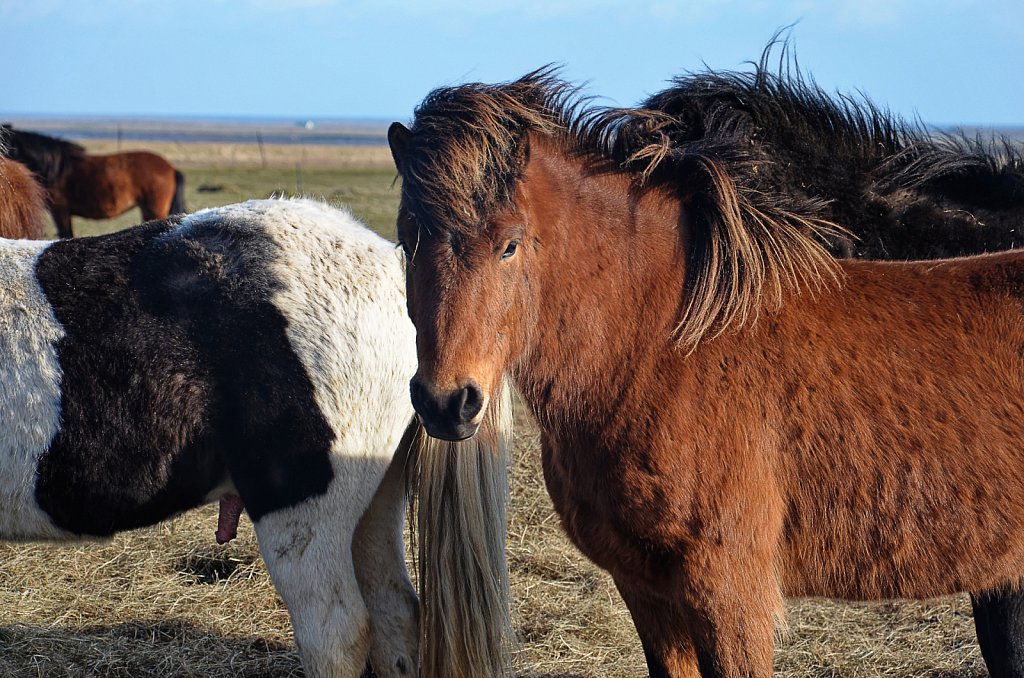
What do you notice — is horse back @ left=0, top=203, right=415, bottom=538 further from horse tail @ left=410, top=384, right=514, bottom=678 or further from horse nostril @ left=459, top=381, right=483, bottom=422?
horse nostril @ left=459, top=381, right=483, bottom=422

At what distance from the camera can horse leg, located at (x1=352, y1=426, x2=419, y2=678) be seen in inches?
117

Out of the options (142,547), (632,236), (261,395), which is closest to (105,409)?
(261,395)

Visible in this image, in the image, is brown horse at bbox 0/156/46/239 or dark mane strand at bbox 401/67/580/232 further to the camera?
brown horse at bbox 0/156/46/239

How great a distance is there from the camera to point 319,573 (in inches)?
105

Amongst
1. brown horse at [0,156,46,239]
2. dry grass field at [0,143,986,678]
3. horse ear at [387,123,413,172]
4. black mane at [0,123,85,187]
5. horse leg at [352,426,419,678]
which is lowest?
dry grass field at [0,143,986,678]

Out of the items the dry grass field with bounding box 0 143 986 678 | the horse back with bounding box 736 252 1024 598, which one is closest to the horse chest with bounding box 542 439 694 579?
the horse back with bounding box 736 252 1024 598

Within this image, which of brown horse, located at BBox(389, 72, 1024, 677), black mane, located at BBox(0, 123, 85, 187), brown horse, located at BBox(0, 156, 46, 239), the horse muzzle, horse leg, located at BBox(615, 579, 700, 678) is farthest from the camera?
black mane, located at BBox(0, 123, 85, 187)

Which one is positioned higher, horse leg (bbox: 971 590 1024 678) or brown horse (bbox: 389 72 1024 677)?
brown horse (bbox: 389 72 1024 677)

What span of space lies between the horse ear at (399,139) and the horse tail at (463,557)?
3.23 ft

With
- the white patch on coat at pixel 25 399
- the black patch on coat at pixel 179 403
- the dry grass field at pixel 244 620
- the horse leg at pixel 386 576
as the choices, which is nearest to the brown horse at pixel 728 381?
the black patch on coat at pixel 179 403

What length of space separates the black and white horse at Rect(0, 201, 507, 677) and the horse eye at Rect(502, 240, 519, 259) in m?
0.93

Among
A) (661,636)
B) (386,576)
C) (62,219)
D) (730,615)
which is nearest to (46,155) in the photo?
(62,219)

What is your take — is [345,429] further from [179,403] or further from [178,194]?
[178,194]

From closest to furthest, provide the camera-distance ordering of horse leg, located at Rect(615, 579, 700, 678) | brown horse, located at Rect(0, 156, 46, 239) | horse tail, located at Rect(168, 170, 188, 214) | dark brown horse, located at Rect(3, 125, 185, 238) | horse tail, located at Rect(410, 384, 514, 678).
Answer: horse leg, located at Rect(615, 579, 700, 678)
horse tail, located at Rect(410, 384, 514, 678)
brown horse, located at Rect(0, 156, 46, 239)
dark brown horse, located at Rect(3, 125, 185, 238)
horse tail, located at Rect(168, 170, 188, 214)
